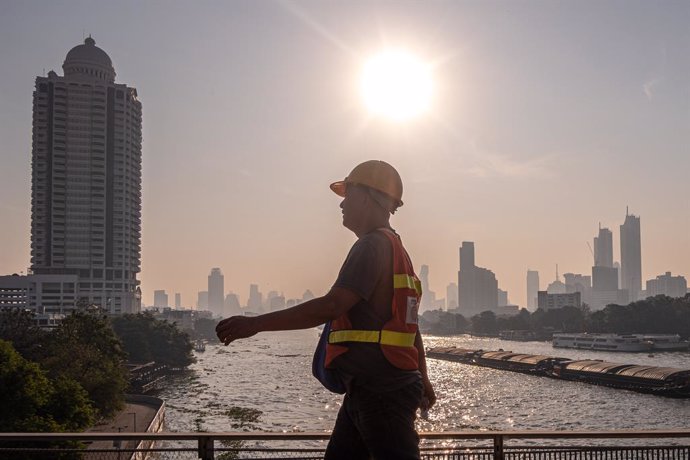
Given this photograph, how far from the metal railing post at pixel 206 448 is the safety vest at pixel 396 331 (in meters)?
2.81

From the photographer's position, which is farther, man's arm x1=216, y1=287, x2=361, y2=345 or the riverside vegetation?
the riverside vegetation

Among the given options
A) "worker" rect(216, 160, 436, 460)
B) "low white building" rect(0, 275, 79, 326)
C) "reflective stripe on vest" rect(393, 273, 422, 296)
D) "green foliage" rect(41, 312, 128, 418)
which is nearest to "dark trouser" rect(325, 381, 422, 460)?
"worker" rect(216, 160, 436, 460)

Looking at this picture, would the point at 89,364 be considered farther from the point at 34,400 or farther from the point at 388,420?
the point at 388,420

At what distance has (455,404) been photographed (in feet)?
204

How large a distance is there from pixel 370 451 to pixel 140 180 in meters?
202

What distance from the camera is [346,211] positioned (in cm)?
414

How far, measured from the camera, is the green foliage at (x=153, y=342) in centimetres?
10269

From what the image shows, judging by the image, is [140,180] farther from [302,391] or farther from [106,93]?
[302,391]

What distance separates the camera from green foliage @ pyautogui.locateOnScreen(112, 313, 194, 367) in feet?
337

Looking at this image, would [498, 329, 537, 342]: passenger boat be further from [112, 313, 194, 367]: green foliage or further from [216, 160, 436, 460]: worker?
[216, 160, 436, 460]: worker

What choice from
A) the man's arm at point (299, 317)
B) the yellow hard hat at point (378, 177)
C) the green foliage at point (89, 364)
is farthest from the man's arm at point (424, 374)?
the green foliage at point (89, 364)

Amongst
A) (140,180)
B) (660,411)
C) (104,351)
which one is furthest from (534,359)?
(140,180)

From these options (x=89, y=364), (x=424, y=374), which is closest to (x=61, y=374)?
(x=89, y=364)

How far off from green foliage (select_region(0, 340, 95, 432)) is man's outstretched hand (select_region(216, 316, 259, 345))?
89.8 ft
